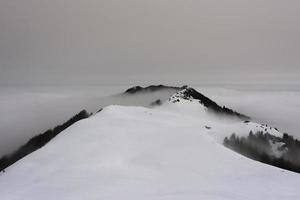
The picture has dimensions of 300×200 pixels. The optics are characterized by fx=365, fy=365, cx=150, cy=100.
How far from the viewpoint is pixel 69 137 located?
42.6m

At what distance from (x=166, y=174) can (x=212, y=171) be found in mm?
4478

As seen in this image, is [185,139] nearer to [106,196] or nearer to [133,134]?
[133,134]

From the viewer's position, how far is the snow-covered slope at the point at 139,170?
904 inches

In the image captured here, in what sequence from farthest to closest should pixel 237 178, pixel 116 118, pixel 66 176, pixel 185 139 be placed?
1. pixel 116 118
2. pixel 185 139
3. pixel 237 178
4. pixel 66 176

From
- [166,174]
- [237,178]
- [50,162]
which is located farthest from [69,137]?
[237,178]

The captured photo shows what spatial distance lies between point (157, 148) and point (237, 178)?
36.7 ft

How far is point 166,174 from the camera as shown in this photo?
2961cm

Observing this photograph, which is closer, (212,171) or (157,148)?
(212,171)

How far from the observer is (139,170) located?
30188mm

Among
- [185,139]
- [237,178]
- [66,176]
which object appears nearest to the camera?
[66,176]

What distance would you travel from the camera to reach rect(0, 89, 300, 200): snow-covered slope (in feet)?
75.3

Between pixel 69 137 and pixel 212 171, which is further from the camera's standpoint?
pixel 69 137

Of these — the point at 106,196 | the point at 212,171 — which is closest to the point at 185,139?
the point at 212,171

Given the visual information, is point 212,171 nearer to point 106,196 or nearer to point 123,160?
point 123,160
